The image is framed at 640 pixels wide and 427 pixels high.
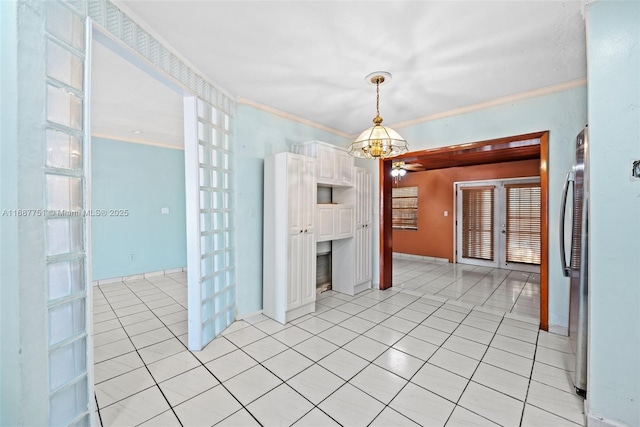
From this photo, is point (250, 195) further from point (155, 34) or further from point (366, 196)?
point (366, 196)

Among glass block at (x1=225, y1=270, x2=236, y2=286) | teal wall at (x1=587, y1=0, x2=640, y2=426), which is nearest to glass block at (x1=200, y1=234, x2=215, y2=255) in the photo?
glass block at (x1=225, y1=270, x2=236, y2=286)

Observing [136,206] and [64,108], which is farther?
[136,206]

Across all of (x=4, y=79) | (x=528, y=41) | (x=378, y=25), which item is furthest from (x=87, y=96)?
(x=528, y=41)

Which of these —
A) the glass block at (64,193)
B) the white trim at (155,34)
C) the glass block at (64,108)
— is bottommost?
the glass block at (64,193)

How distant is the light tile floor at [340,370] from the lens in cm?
174

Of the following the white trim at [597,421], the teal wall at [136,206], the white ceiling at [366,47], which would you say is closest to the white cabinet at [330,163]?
the white ceiling at [366,47]

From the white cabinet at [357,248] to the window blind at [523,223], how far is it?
364cm

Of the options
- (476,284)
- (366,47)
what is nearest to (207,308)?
(366,47)

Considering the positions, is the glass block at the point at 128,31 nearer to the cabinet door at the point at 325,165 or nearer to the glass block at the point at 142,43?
the glass block at the point at 142,43

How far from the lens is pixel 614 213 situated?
154cm

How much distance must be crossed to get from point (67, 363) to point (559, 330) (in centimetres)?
415

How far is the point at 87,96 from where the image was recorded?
1.46m

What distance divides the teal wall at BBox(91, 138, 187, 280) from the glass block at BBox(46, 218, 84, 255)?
12.6ft

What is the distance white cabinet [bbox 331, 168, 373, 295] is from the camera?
410 cm
